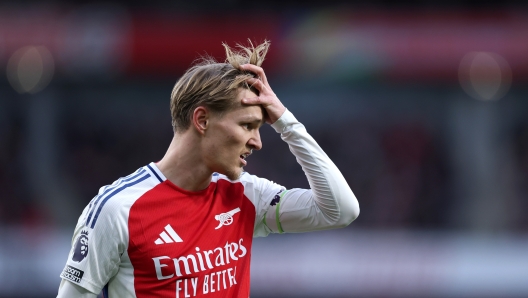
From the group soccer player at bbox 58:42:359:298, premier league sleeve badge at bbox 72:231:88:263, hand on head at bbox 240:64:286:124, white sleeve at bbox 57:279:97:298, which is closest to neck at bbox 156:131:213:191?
soccer player at bbox 58:42:359:298

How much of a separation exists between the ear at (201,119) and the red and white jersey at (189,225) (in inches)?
10.4

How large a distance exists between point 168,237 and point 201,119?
50cm

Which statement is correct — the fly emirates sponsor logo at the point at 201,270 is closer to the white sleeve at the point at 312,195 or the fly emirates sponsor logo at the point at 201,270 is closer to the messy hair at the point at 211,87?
the white sleeve at the point at 312,195

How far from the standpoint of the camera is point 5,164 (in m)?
13.9

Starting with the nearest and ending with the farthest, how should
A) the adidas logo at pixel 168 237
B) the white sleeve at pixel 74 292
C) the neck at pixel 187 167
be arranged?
the white sleeve at pixel 74 292 < the adidas logo at pixel 168 237 < the neck at pixel 187 167

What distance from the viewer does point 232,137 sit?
122 inches

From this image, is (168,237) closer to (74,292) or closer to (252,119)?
(74,292)

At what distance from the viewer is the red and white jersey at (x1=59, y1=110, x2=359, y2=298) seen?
296 centimetres

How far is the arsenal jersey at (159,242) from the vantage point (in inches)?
116

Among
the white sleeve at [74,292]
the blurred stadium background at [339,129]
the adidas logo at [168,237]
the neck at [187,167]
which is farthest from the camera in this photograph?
the blurred stadium background at [339,129]

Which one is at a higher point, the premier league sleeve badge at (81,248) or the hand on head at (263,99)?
the hand on head at (263,99)

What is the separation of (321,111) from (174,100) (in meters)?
13.0

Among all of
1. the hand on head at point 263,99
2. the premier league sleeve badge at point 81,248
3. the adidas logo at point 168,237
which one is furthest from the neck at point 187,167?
the premier league sleeve badge at point 81,248

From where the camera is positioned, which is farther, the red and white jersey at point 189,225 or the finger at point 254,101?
the finger at point 254,101
